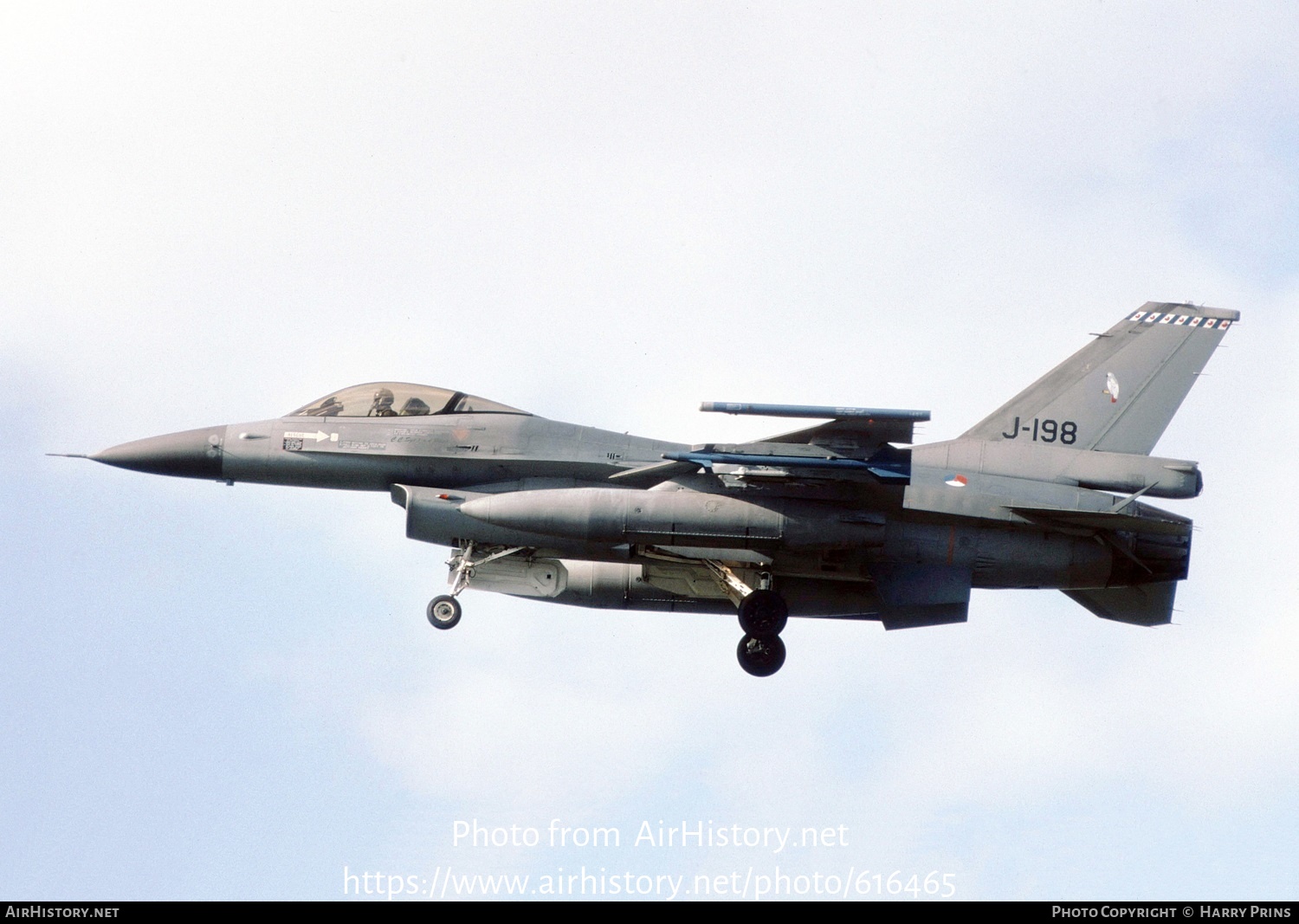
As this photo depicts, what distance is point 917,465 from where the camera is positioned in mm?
17906

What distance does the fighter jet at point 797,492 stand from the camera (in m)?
16.9

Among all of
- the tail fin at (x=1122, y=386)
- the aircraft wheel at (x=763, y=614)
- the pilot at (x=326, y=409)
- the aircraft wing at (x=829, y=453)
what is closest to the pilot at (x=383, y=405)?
the pilot at (x=326, y=409)

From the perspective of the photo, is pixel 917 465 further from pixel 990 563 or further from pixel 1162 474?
pixel 1162 474

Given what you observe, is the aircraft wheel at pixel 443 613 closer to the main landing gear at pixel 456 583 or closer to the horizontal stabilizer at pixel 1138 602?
the main landing gear at pixel 456 583

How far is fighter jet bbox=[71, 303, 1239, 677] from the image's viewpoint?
55.6 feet

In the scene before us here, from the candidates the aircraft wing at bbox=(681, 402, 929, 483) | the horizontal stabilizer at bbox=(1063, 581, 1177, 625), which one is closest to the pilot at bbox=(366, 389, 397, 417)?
the aircraft wing at bbox=(681, 402, 929, 483)

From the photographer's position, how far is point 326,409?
18.4 m

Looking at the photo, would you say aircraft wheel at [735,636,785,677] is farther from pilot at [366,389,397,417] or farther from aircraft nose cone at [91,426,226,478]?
aircraft nose cone at [91,426,226,478]

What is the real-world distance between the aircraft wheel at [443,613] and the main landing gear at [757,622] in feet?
9.31

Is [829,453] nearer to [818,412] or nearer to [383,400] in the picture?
[818,412]

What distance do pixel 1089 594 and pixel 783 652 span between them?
396cm

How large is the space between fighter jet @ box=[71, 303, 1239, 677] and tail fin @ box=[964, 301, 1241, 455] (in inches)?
0.9

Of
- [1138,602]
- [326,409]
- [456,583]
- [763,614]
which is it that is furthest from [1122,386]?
[326,409]
